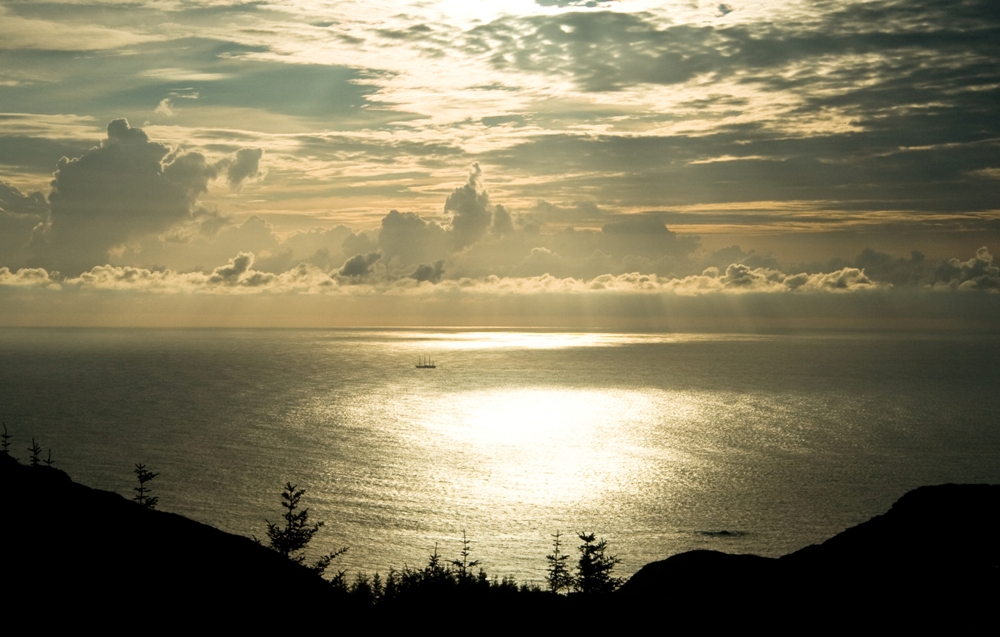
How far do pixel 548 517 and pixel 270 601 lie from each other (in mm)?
77518

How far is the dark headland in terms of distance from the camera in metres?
19.9

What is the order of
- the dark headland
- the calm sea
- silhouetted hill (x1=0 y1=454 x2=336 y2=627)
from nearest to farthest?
1. silhouetted hill (x1=0 y1=454 x2=336 y2=627)
2. the dark headland
3. the calm sea

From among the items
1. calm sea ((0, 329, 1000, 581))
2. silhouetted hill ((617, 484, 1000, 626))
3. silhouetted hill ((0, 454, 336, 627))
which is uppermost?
silhouetted hill ((0, 454, 336, 627))

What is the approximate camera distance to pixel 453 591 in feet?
86.9

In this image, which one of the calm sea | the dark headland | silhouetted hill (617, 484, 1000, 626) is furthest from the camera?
the calm sea

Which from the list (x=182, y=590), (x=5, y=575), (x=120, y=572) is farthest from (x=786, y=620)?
(x=5, y=575)

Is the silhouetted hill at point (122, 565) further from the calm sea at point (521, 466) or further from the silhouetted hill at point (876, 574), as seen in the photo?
the calm sea at point (521, 466)

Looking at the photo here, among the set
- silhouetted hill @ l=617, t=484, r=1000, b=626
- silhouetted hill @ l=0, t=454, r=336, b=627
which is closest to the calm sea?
silhouetted hill @ l=617, t=484, r=1000, b=626

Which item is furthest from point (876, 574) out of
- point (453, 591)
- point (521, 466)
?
point (521, 466)

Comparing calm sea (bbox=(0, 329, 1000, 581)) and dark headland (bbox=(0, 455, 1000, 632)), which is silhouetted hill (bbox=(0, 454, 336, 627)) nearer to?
dark headland (bbox=(0, 455, 1000, 632))

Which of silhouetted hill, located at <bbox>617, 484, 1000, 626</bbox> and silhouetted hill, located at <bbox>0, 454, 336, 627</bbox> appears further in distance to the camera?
silhouetted hill, located at <bbox>617, 484, 1000, 626</bbox>

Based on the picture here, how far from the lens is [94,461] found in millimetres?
115938

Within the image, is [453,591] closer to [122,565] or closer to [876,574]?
[122,565]

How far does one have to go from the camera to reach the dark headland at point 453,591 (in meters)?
19.9
